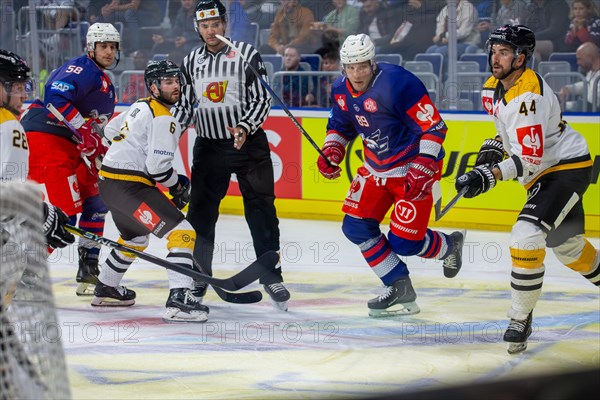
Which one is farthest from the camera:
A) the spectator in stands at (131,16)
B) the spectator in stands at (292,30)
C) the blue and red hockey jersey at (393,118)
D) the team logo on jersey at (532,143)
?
the spectator in stands at (131,16)

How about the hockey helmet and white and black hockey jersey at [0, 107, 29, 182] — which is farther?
the hockey helmet

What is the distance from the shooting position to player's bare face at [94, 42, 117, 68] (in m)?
4.77

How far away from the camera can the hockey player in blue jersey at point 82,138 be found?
463 centimetres

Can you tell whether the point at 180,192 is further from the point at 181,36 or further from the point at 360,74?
the point at 181,36

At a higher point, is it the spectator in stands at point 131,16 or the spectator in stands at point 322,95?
the spectator in stands at point 131,16

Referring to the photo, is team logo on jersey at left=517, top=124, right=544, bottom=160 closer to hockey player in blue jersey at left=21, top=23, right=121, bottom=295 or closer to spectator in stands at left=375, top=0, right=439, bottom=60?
hockey player in blue jersey at left=21, top=23, right=121, bottom=295

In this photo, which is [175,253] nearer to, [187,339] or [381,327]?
[187,339]

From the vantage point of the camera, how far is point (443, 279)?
16.4 feet

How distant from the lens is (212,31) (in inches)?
172

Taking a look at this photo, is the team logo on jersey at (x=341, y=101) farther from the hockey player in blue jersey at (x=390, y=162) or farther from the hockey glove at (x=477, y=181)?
the hockey glove at (x=477, y=181)

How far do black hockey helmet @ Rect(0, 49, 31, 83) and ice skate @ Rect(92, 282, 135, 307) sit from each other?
138 cm

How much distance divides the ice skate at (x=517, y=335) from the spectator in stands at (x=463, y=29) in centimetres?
325

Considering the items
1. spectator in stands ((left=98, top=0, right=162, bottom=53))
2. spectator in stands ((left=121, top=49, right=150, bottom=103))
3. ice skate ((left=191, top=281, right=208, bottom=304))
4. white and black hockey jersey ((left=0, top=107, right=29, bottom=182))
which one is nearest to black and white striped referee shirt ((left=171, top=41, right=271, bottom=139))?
ice skate ((left=191, top=281, right=208, bottom=304))

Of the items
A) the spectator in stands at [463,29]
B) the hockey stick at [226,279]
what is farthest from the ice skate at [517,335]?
the spectator in stands at [463,29]
